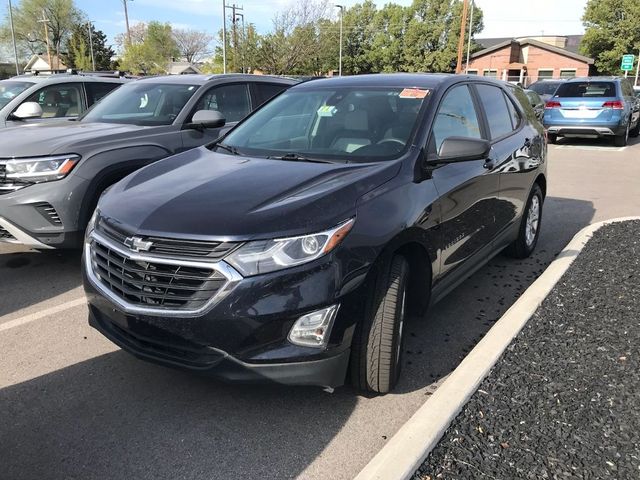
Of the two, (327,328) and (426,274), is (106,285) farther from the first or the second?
(426,274)

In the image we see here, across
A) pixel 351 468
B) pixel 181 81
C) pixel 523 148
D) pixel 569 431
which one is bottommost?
pixel 351 468

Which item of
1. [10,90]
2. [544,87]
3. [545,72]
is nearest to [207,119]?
[10,90]

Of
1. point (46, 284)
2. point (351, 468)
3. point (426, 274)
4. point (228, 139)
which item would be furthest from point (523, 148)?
point (46, 284)

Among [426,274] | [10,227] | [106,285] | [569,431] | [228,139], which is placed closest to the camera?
[569,431]

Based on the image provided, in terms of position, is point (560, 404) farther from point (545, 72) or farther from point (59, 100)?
point (545, 72)

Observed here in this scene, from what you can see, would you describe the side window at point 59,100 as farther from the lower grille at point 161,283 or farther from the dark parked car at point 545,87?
the dark parked car at point 545,87

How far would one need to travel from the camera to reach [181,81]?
631 centimetres

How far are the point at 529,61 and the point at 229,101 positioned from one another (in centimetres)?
5648

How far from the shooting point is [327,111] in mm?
4082

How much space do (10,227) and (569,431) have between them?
14.2 feet

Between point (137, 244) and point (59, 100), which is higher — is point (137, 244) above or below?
below

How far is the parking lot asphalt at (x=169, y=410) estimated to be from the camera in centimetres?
261

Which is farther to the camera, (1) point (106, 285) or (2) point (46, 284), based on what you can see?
(2) point (46, 284)

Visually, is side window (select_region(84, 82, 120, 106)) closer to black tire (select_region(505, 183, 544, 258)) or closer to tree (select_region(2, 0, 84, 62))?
black tire (select_region(505, 183, 544, 258))
